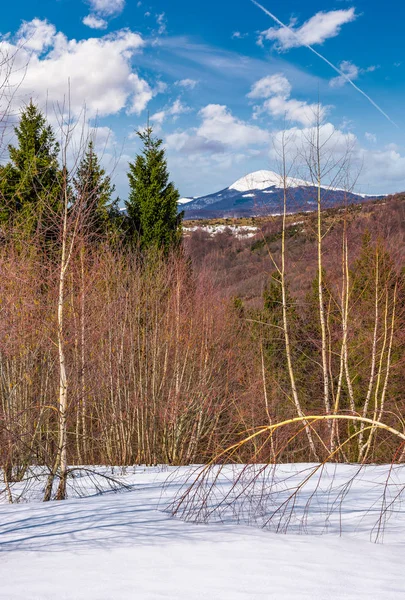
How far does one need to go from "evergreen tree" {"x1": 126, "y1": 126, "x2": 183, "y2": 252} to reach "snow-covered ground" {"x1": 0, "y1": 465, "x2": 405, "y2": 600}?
50.9 feet

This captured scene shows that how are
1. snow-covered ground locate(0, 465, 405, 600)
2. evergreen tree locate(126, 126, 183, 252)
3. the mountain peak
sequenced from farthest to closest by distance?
1. evergreen tree locate(126, 126, 183, 252)
2. the mountain peak
3. snow-covered ground locate(0, 465, 405, 600)

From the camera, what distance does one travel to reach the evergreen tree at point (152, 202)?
2069cm

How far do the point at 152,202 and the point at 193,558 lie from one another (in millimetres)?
17791

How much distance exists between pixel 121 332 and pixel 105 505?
7711 millimetres

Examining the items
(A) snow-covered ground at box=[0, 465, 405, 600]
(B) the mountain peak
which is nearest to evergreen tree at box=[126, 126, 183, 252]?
(B) the mountain peak

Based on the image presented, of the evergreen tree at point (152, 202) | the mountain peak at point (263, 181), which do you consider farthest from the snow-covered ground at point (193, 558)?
the evergreen tree at point (152, 202)

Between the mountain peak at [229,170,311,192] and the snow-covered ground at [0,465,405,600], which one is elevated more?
the mountain peak at [229,170,311,192]

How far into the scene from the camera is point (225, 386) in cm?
1389

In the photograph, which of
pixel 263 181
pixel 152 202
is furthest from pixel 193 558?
pixel 152 202

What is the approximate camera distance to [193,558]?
4113 mm

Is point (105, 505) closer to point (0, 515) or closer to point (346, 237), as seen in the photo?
point (0, 515)

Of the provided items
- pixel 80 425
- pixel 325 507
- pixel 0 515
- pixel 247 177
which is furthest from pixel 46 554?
pixel 80 425

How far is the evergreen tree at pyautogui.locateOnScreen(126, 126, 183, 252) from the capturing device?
20688mm

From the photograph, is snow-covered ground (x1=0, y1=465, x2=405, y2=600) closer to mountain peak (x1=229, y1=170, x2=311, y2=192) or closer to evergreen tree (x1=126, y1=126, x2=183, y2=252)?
mountain peak (x1=229, y1=170, x2=311, y2=192)
